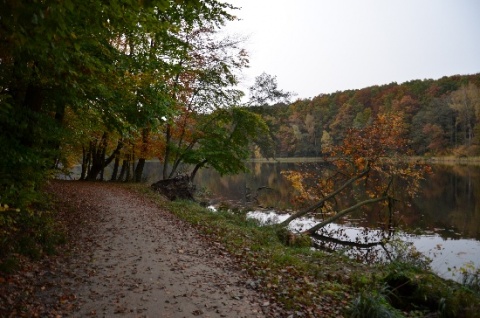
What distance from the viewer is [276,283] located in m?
6.57

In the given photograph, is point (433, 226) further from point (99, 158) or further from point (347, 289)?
point (99, 158)

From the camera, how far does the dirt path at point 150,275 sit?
5414mm

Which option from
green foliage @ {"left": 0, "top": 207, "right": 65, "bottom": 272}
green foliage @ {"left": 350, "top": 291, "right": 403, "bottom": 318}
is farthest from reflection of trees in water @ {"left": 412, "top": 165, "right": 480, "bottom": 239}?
green foliage @ {"left": 0, "top": 207, "right": 65, "bottom": 272}

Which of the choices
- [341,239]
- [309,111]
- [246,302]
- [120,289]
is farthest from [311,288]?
[309,111]

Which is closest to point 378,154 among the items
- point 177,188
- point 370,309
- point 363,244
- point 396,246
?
point 363,244

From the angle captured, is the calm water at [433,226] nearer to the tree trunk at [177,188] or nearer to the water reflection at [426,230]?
the water reflection at [426,230]

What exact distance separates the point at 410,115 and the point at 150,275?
7469cm

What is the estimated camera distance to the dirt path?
17.8 ft

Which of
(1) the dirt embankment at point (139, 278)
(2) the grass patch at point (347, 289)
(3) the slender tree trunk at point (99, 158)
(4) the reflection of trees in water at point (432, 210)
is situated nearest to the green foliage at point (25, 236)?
(1) the dirt embankment at point (139, 278)

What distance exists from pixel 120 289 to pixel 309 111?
89.7m

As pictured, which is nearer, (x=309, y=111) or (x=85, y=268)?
(x=85, y=268)

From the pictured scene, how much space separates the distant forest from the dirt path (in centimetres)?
3686

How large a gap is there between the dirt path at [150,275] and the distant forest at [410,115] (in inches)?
1451

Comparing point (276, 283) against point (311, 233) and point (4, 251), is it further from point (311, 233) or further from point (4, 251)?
point (311, 233)
